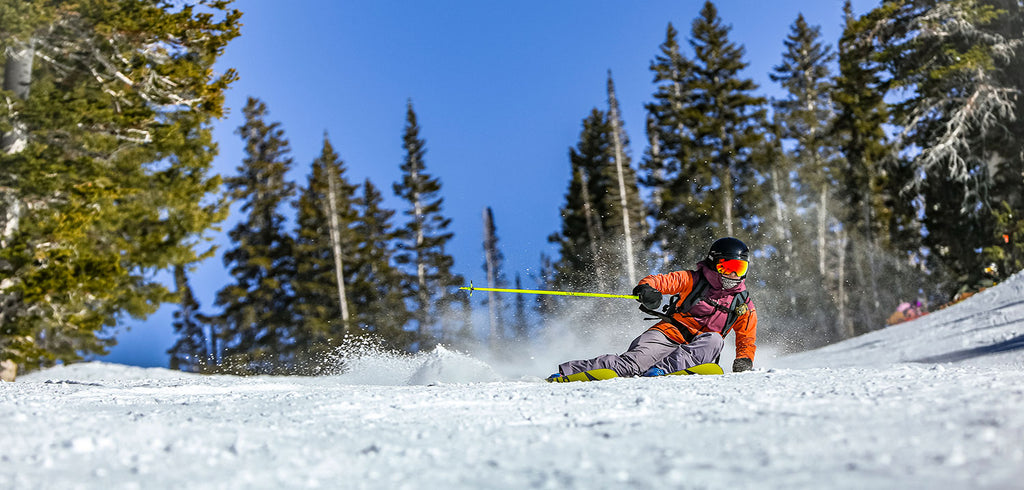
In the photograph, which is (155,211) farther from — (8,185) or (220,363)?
(220,363)

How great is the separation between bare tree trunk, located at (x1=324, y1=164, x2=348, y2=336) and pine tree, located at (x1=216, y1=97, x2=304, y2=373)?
2.20 meters

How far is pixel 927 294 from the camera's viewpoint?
1252 inches

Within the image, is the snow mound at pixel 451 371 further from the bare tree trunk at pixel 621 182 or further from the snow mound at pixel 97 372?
the bare tree trunk at pixel 621 182

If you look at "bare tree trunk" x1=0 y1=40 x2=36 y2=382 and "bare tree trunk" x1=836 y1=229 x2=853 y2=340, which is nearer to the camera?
"bare tree trunk" x1=0 y1=40 x2=36 y2=382

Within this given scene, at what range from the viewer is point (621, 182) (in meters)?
30.2

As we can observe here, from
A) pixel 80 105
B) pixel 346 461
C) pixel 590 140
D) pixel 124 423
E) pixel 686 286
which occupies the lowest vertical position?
pixel 346 461

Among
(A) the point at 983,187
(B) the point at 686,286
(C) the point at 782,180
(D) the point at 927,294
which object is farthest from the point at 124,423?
(D) the point at 927,294

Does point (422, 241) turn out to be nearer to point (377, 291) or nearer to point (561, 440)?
point (377, 291)

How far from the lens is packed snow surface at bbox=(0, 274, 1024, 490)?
2.00 metres

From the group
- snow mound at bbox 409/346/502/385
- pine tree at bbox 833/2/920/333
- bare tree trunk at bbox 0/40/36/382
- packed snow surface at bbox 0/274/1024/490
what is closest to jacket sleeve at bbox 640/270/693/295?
snow mound at bbox 409/346/502/385

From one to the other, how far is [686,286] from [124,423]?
17.1ft

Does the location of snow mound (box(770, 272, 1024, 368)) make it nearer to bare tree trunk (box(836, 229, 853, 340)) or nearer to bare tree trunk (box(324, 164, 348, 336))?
bare tree trunk (box(836, 229, 853, 340))

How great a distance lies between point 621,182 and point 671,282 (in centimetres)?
2392

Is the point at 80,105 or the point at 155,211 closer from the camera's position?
the point at 80,105
